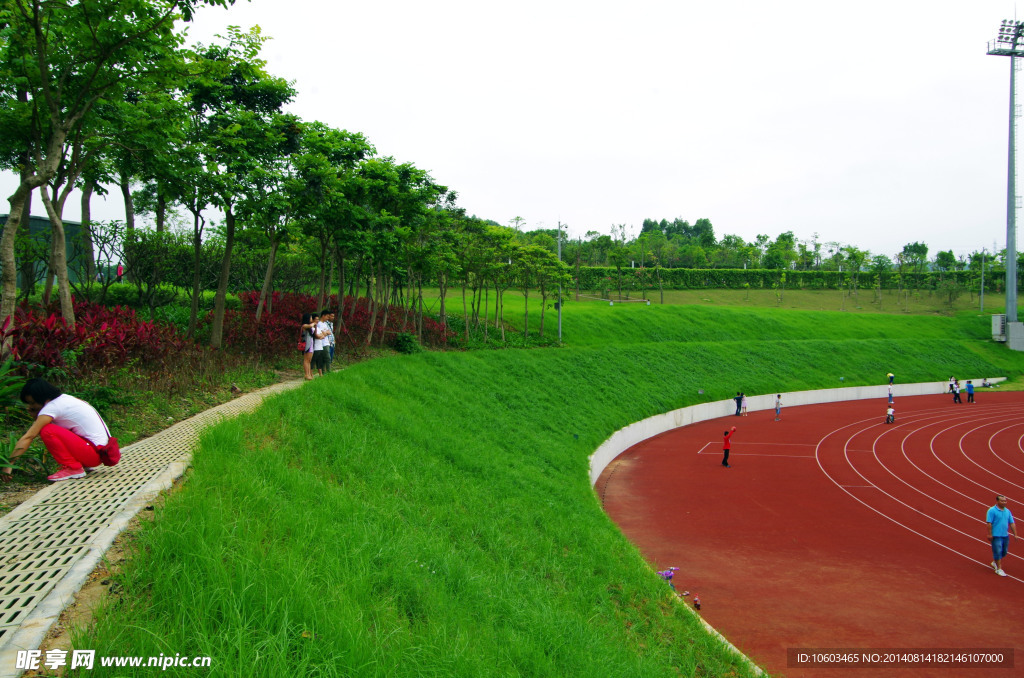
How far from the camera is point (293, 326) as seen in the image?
58.8ft

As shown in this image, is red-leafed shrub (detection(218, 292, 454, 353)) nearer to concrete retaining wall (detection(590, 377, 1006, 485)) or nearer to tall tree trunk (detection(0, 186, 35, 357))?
tall tree trunk (detection(0, 186, 35, 357))

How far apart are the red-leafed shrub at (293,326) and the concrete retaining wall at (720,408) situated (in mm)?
9334

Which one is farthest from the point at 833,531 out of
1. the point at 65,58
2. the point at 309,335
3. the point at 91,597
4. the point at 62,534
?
the point at 65,58

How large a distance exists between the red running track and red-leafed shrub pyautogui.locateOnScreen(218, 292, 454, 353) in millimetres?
10385

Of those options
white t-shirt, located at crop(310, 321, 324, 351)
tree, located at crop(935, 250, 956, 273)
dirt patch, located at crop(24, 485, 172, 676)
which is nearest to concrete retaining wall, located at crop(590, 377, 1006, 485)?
white t-shirt, located at crop(310, 321, 324, 351)

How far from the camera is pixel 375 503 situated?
8258 millimetres

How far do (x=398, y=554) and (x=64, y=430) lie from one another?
153 inches

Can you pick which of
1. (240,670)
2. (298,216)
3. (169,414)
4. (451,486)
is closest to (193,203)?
(298,216)

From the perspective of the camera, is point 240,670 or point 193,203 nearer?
point 240,670

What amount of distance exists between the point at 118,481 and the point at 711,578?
10.8 m

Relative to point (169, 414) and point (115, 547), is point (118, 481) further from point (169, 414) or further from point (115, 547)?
point (169, 414)

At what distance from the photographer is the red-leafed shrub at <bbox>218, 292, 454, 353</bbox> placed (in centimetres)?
1623

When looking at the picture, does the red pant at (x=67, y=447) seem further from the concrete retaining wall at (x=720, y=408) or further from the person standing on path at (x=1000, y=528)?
the person standing on path at (x=1000, y=528)

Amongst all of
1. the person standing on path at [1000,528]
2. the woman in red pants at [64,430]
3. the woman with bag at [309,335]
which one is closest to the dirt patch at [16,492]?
the woman in red pants at [64,430]
